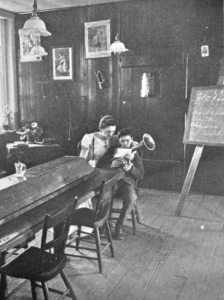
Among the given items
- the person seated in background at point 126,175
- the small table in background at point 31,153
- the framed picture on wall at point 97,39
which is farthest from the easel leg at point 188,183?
the framed picture on wall at point 97,39

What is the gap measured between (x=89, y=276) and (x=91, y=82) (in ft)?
15.2

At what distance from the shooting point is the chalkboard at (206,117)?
232 inches

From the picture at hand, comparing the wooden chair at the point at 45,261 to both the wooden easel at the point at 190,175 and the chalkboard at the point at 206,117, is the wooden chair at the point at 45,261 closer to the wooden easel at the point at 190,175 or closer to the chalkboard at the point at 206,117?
the wooden easel at the point at 190,175

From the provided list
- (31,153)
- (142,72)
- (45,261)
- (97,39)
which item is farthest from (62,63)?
(45,261)

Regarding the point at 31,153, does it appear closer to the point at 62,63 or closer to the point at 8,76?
the point at 62,63

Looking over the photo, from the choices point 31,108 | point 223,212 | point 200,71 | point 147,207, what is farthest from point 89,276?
point 31,108

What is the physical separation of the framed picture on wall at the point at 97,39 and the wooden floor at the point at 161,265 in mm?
3358

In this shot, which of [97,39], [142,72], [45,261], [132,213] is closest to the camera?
[45,261]

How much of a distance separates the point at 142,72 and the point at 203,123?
1738mm

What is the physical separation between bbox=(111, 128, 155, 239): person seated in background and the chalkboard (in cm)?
121

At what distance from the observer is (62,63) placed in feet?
25.8

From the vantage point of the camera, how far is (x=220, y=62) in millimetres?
6148

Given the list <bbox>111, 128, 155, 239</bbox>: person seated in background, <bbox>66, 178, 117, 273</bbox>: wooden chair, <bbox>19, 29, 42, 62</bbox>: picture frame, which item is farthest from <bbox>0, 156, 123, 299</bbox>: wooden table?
<bbox>19, 29, 42, 62</bbox>: picture frame

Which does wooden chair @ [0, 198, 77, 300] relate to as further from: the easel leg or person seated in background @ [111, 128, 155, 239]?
the easel leg
